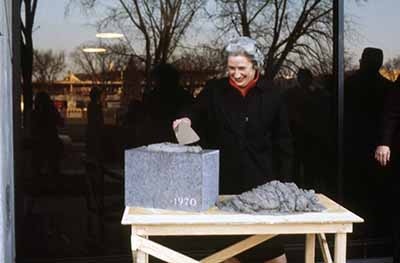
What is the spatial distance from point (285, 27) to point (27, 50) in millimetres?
1748

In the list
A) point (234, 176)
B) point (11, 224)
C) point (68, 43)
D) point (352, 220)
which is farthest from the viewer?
point (68, 43)

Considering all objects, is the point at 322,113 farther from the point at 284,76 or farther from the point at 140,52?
Result: the point at 140,52

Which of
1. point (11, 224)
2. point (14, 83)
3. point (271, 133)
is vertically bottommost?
point (11, 224)

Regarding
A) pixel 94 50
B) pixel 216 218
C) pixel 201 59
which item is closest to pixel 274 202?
pixel 216 218

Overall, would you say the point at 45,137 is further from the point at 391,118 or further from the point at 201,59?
the point at 391,118

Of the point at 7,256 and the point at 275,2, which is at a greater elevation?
the point at 275,2

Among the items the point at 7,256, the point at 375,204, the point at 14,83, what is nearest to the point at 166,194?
the point at 7,256

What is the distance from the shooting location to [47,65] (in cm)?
407

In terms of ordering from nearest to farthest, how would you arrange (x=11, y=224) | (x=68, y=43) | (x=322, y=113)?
(x=11, y=224) < (x=68, y=43) < (x=322, y=113)

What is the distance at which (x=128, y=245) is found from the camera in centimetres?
429

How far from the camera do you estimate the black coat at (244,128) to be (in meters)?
3.20

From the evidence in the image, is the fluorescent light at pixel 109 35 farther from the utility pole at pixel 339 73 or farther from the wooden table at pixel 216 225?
the wooden table at pixel 216 225

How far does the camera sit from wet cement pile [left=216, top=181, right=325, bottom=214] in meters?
2.65

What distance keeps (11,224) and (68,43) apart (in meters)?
1.21
